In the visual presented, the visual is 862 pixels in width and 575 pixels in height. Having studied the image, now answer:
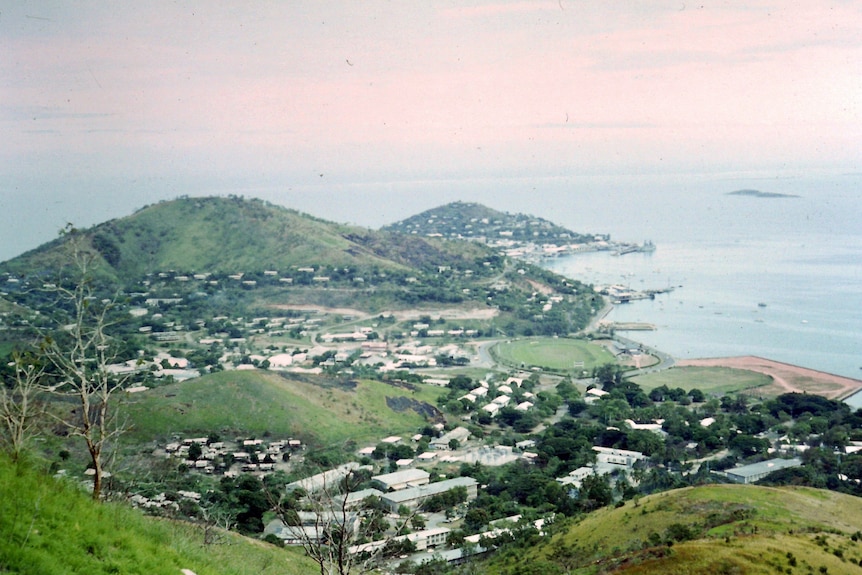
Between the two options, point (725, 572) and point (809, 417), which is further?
point (809, 417)

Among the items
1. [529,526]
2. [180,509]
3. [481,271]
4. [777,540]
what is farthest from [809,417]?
[481,271]

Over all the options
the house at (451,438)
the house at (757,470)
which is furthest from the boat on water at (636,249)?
the house at (757,470)

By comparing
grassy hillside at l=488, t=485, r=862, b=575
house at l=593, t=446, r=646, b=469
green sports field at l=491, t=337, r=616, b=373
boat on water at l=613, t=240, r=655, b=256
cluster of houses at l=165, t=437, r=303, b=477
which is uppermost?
boat on water at l=613, t=240, r=655, b=256

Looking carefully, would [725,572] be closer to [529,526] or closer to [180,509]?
[529,526]

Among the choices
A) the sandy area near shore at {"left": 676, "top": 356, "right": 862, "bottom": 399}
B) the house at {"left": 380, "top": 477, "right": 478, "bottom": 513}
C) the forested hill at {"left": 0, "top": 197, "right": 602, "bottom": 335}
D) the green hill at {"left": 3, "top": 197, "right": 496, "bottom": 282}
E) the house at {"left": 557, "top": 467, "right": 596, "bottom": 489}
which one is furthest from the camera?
the green hill at {"left": 3, "top": 197, "right": 496, "bottom": 282}

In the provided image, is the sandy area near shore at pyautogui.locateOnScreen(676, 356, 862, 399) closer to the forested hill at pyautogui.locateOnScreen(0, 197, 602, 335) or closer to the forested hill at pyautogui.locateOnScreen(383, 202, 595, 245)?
the forested hill at pyautogui.locateOnScreen(0, 197, 602, 335)

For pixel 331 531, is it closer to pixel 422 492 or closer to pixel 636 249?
pixel 422 492

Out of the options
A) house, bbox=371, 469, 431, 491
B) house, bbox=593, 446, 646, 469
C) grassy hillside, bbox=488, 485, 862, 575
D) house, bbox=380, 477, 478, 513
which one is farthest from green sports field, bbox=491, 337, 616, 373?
grassy hillside, bbox=488, 485, 862, 575

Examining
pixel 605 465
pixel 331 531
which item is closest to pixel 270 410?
pixel 605 465

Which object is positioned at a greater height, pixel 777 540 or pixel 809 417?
pixel 777 540
